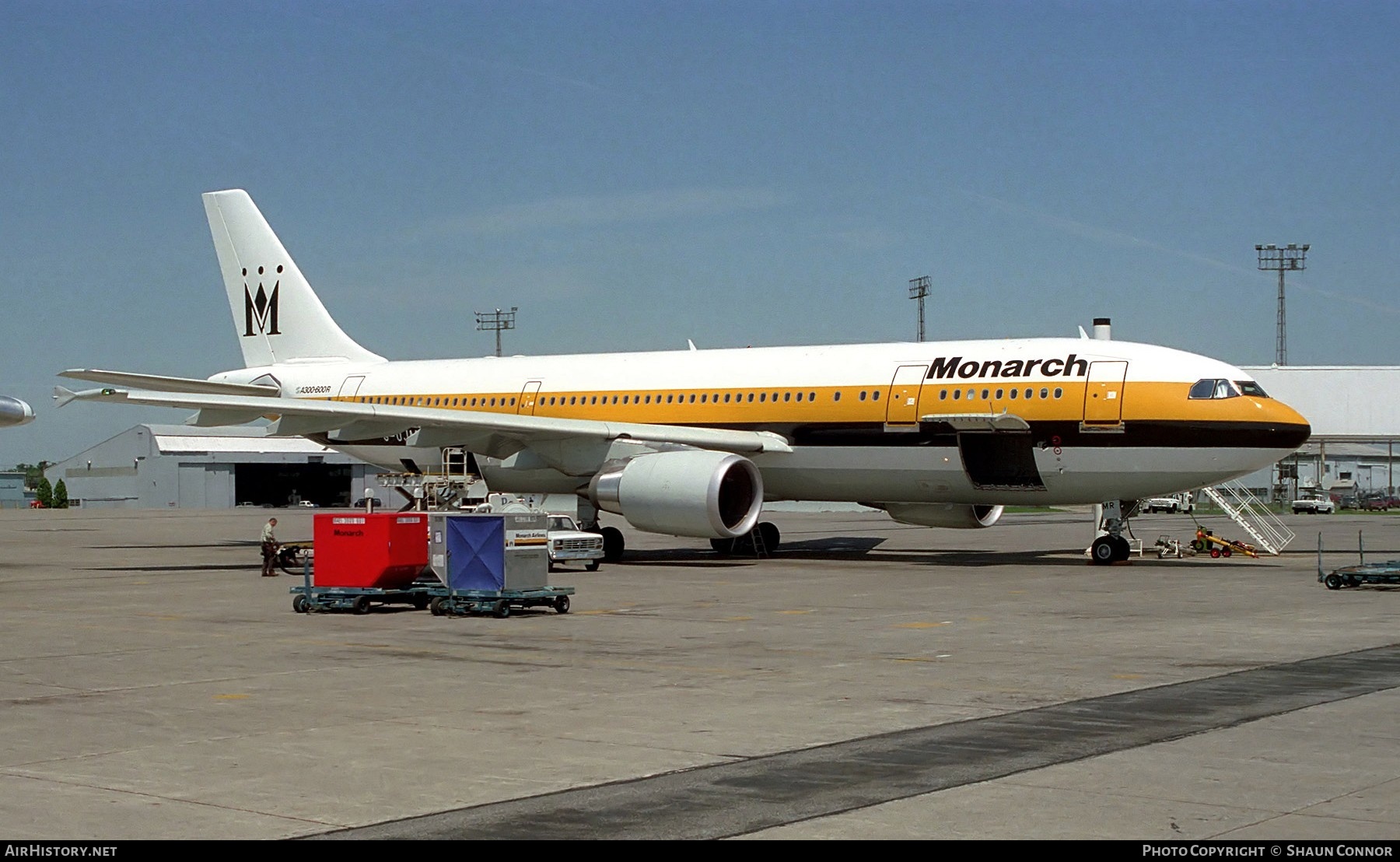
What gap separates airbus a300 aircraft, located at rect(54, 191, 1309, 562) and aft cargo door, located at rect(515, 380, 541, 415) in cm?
4

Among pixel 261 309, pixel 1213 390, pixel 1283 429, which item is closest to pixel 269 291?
pixel 261 309

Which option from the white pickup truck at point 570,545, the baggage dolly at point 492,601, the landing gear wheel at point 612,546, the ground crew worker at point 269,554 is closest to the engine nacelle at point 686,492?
the white pickup truck at point 570,545

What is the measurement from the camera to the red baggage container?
68.1 feet

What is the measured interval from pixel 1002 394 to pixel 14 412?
17.2m

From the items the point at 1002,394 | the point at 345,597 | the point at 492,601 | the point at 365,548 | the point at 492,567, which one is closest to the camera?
the point at 492,601

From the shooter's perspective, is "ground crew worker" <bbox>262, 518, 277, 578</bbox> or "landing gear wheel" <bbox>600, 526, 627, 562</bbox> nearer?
"ground crew worker" <bbox>262, 518, 277, 578</bbox>

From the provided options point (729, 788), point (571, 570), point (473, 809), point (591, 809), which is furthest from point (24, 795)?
point (571, 570)

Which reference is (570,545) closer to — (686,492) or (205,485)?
(686,492)

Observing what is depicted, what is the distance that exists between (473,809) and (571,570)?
21.3 meters

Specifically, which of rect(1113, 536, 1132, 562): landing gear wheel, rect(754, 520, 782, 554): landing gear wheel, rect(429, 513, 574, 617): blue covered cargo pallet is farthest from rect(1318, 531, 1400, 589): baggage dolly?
rect(754, 520, 782, 554): landing gear wheel

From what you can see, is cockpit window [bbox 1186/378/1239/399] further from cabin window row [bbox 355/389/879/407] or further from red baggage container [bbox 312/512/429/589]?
red baggage container [bbox 312/512/429/589]

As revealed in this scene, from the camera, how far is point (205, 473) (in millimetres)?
89875

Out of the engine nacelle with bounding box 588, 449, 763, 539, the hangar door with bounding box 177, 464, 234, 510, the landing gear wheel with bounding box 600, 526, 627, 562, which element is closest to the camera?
the engine nacelle with bounding box 588, 449, 763, 539

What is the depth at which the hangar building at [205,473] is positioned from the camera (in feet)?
295
